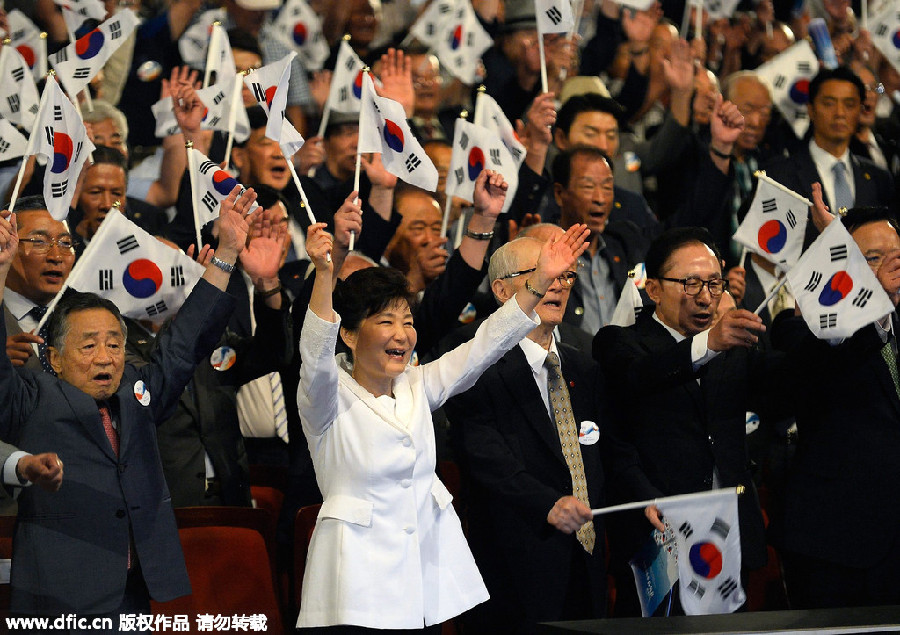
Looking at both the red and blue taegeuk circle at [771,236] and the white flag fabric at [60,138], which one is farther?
the red and blue taegeuk circle at [771,236]

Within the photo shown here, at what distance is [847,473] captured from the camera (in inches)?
176

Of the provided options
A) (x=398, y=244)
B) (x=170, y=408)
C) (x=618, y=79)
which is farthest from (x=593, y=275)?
(x=618, y=79)

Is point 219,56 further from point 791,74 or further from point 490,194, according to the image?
point 791,74

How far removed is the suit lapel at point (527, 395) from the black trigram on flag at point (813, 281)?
1.03 metres

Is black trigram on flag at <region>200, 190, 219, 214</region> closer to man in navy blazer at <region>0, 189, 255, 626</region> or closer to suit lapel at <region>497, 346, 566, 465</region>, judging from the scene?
man in navy blazer at <region>0, 189, 255, 626</region>

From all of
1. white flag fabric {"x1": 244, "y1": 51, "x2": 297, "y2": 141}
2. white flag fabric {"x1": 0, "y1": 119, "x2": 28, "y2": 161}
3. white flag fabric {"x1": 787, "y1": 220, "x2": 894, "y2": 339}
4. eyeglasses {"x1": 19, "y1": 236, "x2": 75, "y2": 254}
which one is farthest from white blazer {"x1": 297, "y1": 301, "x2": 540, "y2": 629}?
white flag fabric {"x1": 0, "y1": 119, "x2": 28, "y2": 161}

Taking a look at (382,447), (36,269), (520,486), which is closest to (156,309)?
(36,269)

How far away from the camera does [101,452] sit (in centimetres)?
393

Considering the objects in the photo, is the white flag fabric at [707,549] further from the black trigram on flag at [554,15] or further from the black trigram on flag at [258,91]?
the black trigram on flag at [554,15]

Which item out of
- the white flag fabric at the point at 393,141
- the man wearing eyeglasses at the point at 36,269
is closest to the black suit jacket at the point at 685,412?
the white flag fabric at the point at 393,141

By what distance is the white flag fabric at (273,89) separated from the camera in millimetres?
4922

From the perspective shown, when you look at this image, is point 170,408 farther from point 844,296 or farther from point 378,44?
point 378,44

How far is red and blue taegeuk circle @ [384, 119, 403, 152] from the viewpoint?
5402 mm

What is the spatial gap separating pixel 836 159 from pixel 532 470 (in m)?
3.40
